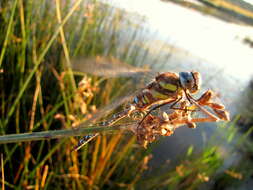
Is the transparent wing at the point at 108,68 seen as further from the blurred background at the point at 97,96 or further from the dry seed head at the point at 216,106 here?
the dry seed head at the point at 216,106

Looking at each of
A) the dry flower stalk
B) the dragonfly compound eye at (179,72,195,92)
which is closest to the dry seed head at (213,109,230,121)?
the dry flower stalk

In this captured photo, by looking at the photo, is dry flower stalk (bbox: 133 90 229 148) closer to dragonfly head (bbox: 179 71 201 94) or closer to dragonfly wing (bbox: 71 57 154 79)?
dragonfly head (bbox: 179 71 201 94)

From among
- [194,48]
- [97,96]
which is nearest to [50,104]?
[97,96]

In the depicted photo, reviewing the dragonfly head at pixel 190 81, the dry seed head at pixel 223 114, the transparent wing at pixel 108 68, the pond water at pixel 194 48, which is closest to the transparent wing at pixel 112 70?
the transparent wing at pixel 108 68

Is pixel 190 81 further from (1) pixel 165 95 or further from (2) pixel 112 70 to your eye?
(2) pixel 112 70

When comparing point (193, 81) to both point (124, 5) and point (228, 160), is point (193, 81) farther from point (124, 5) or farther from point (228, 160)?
point (228, 160)
